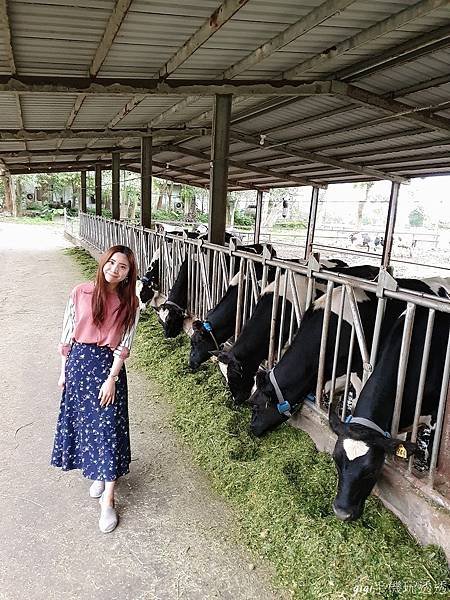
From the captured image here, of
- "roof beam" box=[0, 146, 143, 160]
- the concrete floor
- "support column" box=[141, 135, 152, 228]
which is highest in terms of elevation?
"roof beam" box=[0, 146, 143, 160]

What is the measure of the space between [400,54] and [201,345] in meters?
3.39

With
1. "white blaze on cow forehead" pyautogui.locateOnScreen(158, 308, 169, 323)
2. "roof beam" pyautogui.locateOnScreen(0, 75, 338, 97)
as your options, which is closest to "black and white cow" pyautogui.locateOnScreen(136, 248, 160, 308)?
"white blaze on cow forehead" pyautogui.locateOnScreen(158, 308, 169, 323)

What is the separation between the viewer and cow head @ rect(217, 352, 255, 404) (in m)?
3.87

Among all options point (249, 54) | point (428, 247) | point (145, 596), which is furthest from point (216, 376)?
point (428, 247)

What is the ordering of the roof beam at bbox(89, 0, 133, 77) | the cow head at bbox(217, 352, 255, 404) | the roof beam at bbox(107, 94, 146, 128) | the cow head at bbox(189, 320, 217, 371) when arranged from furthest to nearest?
the roof beam at bbox(107, 94, 146, 128) < the cow head at bbox(189, 320, 217, 371) < the cow head at bbox(217, 352, 255, 404) < the roof beam at bbox(89, 0, 133, 77)

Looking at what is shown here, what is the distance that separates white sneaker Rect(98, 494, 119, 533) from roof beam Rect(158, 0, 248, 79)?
133 inches

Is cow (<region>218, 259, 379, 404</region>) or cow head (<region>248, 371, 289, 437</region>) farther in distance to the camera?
cow (<region>218, 259, 379, 404</region>)

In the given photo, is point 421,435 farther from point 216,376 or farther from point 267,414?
point 216,376

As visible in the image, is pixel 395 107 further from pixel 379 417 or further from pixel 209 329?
pixel 379 417

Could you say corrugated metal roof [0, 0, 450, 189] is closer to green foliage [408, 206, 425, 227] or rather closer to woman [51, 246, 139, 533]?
woman [51, 246, 139, 533]

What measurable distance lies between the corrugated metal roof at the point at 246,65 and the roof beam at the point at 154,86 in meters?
0.11

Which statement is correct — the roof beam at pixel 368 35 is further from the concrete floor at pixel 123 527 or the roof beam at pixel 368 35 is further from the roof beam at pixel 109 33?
the concrete floor at pixel 123 527

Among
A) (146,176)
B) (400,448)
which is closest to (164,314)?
(400,448)

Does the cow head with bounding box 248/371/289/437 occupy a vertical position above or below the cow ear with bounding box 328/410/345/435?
below
